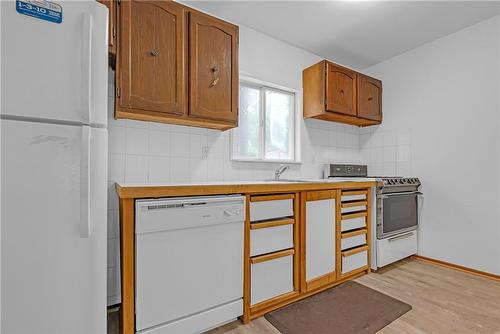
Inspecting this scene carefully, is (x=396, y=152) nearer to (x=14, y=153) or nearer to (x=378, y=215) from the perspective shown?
(x=378, y=215)

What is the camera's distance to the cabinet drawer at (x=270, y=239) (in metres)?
1.68

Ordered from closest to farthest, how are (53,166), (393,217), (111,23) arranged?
(53,166), (111,23), (393,217)

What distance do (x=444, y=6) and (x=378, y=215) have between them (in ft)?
6.45

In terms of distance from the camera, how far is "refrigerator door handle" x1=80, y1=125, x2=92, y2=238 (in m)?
1.04

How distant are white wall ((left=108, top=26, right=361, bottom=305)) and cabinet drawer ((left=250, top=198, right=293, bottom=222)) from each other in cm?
71

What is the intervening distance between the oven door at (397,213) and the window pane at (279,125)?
1.09 metres

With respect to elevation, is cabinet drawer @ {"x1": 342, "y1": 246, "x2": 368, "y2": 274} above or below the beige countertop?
below

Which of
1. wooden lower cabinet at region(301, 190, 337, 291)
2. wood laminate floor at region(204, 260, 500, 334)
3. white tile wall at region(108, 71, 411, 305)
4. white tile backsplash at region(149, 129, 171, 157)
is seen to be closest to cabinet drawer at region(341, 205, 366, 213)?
wooden lower cabinet at region(301, 190, 337, 291)

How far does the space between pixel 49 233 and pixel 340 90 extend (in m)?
2.81

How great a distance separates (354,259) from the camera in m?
2.29

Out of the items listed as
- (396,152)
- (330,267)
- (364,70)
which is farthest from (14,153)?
(364,70)

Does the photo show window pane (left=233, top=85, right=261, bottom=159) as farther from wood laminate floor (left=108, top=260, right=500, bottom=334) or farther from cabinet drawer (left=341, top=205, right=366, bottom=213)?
wood laminate floor (left=108, top=260, right=500, bottom=334)

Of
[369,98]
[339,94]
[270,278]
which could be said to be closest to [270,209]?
[270,278]

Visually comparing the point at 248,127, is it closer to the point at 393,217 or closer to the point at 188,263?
the point at 188,263
